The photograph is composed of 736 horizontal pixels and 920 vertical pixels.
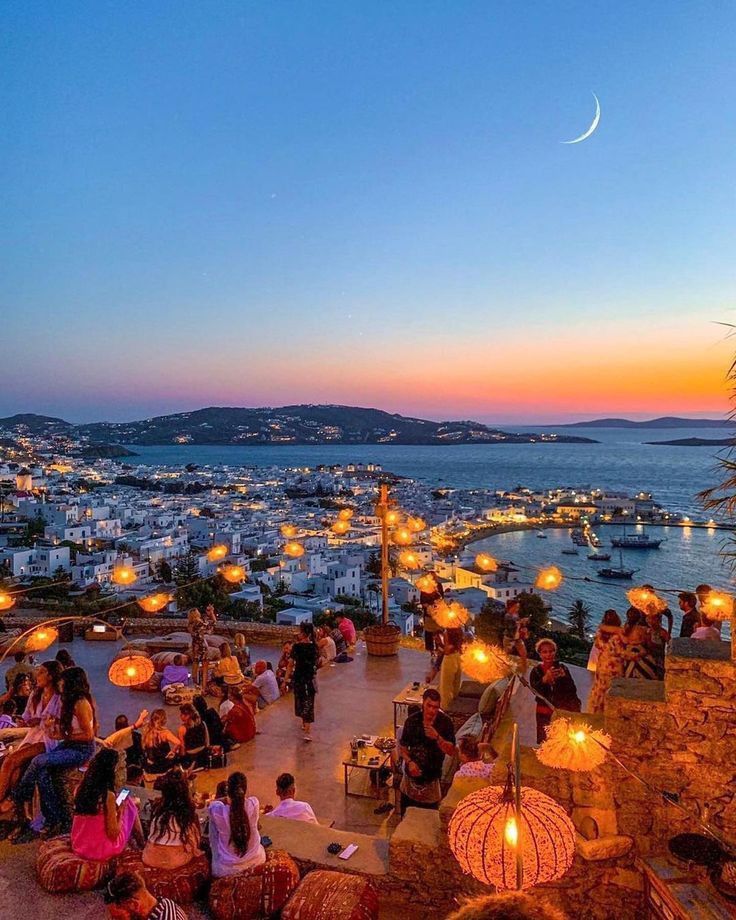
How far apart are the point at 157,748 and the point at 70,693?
4.08ft

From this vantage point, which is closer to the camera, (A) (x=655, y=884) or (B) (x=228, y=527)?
(A) (x=655, y=884)

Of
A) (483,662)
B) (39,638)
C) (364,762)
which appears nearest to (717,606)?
(483,662)

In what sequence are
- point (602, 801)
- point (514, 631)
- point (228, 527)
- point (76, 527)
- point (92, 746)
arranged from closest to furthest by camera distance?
point (602, 801), point (92, 746), point (514, 631), point (76, 527), point (228, 527)

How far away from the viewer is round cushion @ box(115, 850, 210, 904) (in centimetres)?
385

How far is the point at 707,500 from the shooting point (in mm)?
4941

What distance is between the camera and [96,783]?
4.01 meters

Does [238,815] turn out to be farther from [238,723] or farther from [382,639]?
[382,639]

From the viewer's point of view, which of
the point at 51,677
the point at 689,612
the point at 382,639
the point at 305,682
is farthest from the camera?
the point at 382,639

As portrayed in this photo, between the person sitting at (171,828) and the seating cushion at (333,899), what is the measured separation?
736 mm

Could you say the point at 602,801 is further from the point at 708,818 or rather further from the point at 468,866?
the point at 468,866

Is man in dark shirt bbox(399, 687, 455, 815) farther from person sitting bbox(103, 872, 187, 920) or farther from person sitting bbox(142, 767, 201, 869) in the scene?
person sitting bbox(103, 872, 187, 920)

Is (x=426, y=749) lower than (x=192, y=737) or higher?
higher

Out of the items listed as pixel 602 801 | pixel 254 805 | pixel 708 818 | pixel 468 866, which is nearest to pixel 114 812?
pixel 254 805

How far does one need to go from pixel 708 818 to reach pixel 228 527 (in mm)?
56800
